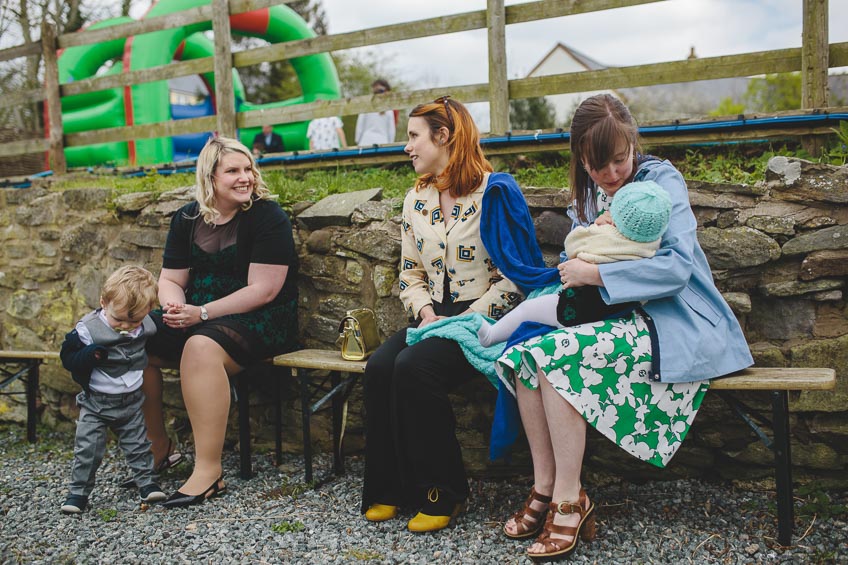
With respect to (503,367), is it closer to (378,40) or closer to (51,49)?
(378,40)

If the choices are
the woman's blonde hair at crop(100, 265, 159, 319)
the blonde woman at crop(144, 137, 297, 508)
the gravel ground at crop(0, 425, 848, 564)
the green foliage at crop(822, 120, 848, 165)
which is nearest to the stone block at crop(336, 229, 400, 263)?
the blonde woman at crop(144, 137, 297, 508)

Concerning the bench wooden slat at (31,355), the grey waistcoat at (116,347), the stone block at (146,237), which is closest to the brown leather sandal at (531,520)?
the grey waistcoat at (116,347)

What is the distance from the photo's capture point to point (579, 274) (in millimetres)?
2576

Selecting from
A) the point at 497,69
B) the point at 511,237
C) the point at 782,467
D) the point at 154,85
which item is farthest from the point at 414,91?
the point at 154,85

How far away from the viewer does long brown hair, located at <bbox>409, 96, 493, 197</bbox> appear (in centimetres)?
312

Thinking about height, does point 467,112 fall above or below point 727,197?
above

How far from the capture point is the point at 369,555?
8.79 ft

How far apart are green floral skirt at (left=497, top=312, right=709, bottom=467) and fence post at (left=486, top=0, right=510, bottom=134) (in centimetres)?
219

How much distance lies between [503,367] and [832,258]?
142 centimetres

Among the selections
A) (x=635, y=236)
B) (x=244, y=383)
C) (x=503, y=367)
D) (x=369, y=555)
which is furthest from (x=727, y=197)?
(x=244, y=383)

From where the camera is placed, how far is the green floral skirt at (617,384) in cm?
249

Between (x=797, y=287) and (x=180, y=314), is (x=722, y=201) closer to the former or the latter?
(x=797, y=287)

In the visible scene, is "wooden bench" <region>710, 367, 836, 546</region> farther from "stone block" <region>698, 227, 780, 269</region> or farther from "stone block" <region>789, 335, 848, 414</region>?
"stone block" <region>698, 227, 780, 269</region>

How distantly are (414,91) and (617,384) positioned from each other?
111 inches
